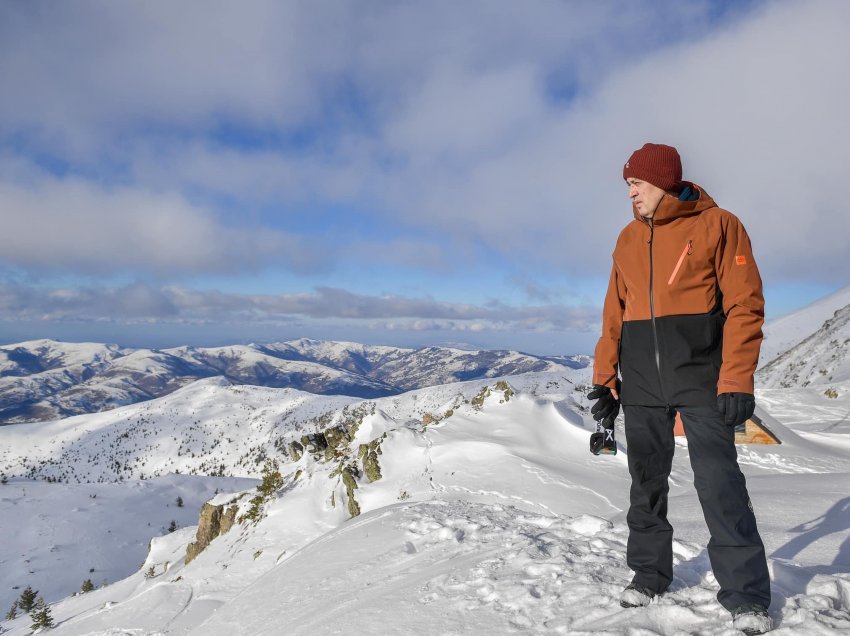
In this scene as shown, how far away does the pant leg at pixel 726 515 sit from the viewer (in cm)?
301

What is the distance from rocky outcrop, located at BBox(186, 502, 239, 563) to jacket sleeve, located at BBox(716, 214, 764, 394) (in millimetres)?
20527

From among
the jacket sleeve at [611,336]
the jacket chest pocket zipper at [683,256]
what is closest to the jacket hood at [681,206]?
the jacket chest pocket zipper at [683,256]

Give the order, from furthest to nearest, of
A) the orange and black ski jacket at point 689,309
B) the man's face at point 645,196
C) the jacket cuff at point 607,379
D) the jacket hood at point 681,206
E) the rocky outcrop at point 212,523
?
the rocky outcrop at point 212,523 → the jacket cuff at point 607,379 → the man's face at point 645,196 → the jacket hood at point 681,206 → the orange and black ski jacket at point 689,309

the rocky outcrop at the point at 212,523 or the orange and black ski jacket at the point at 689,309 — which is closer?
Answer: the orange and black ski jacket at the point at 689,309

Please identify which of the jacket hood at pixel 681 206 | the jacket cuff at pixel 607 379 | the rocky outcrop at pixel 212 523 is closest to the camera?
the jacket hood at pixel 681 206

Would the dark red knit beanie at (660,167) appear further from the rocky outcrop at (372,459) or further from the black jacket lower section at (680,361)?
the rocky outcrop at (372,459)

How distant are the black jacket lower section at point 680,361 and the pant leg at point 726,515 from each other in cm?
15

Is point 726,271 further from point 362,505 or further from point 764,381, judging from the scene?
point 764,381

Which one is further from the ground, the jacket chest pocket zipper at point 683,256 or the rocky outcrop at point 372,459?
the jacket chest pocket zipper at point 683,256

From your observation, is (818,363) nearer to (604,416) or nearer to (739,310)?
(604,416)

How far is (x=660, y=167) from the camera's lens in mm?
3539

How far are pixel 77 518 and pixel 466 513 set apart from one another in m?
122

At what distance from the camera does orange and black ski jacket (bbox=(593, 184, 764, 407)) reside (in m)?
3.14

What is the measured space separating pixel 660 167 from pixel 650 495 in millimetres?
2573
